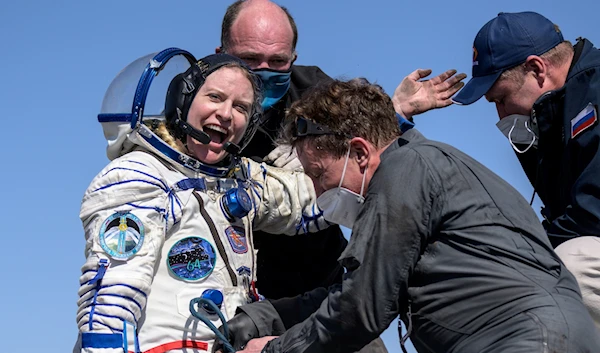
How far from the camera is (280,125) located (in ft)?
20.5

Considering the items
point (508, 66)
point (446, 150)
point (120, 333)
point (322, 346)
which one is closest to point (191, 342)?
point (120, 333)

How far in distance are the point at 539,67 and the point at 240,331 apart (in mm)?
2578

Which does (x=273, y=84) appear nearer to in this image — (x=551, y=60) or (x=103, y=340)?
(x=551, y=60)

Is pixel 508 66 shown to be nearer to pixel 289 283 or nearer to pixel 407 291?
pixel 289 283

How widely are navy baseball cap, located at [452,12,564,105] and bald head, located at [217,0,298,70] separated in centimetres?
133

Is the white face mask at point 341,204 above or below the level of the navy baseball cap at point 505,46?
below

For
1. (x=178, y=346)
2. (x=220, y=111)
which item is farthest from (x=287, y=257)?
(x=178, y=346)

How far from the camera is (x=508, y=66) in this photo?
5.76 metres

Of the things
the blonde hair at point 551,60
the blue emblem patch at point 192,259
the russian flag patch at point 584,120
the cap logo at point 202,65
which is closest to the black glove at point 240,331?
the blue emblem patch at point 192,259

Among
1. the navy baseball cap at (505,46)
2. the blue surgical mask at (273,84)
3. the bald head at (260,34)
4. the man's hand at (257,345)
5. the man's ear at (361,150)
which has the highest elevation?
the bald head at (260,34)

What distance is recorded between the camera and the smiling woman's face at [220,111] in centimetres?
515

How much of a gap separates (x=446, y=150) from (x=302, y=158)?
761mm

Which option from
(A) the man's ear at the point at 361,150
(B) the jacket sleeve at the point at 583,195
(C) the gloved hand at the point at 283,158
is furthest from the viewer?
(C) the gloved hand at the point at 283,158

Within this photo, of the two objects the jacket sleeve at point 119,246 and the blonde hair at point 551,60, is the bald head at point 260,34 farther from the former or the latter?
the jacket sleeve at point 119,246
